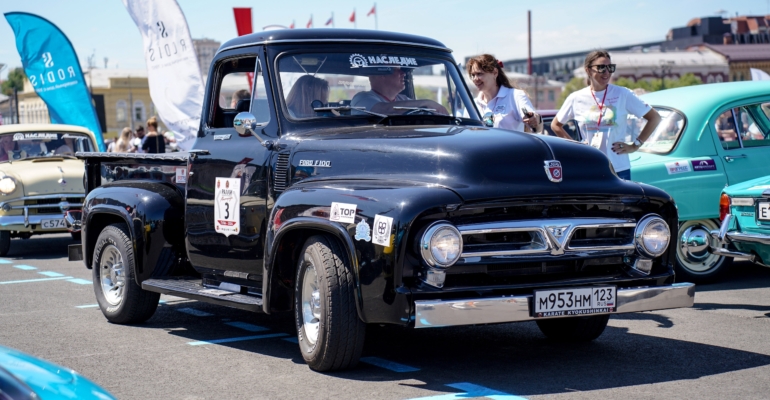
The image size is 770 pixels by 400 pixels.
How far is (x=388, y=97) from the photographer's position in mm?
6672

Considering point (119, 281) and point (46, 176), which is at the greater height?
point (46, 176)

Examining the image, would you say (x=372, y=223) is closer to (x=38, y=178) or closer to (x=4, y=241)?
(x=38, y=178)

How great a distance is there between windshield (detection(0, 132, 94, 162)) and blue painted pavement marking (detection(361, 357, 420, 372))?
1061 centimetres

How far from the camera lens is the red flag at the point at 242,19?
18250mm

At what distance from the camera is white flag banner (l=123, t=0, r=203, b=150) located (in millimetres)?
16484

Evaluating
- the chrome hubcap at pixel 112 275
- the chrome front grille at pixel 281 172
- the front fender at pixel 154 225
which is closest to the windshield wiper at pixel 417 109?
the chrome front grille at pixel 281 172

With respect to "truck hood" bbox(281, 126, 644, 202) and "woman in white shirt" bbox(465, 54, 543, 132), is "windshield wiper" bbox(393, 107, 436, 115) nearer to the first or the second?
"truck hood" bbox(281, 126, 644, 202)

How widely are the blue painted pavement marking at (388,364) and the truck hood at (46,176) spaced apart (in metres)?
9.55

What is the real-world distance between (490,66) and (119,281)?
3.43 m

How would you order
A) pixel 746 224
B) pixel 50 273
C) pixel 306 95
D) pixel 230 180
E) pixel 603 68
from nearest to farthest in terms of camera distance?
pixel 306 95 < pixel 230 180 < pixel 746 224 < pixel 603 68 < pixel 50 273

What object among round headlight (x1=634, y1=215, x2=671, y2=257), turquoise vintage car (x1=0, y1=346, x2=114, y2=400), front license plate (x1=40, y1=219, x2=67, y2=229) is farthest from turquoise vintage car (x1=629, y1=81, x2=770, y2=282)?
front license plate (x1=40, y1=219, x2=67, y2=229)

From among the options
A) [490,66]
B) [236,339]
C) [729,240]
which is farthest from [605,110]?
[236,339]

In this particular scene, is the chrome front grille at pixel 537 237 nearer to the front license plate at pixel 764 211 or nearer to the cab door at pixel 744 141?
the front license plate at pixel 764 211

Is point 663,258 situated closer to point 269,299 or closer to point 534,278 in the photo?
→ point 534,278
